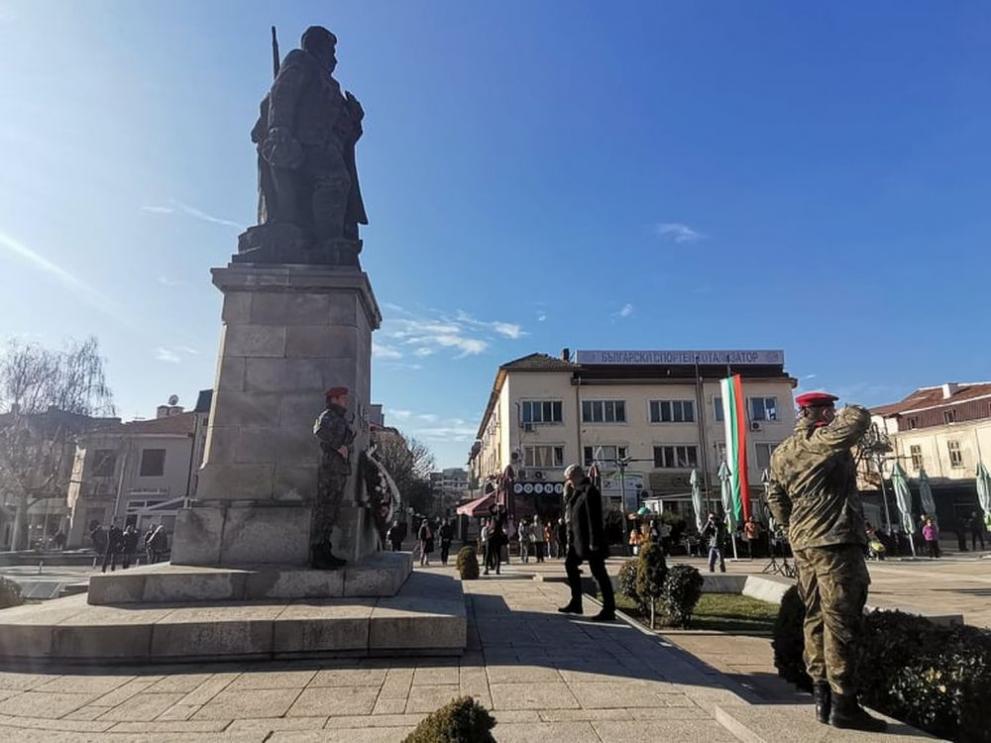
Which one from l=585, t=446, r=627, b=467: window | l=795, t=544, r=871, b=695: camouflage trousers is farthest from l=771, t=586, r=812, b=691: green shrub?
l=585, t=446, r=627, b=467: window

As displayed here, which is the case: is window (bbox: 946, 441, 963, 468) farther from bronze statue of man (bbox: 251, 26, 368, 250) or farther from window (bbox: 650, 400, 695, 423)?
bronze statue of man (bbox: 251, 26, 368, 250)

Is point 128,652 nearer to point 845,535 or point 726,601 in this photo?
point 845,535

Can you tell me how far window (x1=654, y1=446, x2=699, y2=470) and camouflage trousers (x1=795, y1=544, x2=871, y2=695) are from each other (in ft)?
133

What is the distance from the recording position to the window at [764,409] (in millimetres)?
43625

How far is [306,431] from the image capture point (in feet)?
23.2

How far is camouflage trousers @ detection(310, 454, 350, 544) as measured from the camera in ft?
20.1

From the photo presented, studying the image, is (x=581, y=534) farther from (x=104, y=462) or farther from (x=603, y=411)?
(x=104, y=462)

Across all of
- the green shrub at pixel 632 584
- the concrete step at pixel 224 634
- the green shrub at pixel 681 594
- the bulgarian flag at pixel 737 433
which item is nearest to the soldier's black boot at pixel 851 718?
the concrete step at pixel 224 634

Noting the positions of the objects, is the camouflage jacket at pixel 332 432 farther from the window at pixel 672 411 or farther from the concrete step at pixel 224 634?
the window at pixel 672 411

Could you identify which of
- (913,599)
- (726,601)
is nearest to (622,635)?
(726,601)

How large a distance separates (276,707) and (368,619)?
1.19 metres

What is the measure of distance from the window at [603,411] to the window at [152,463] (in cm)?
3217

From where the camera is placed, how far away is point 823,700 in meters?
3.31

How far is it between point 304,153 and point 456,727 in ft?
26.4
